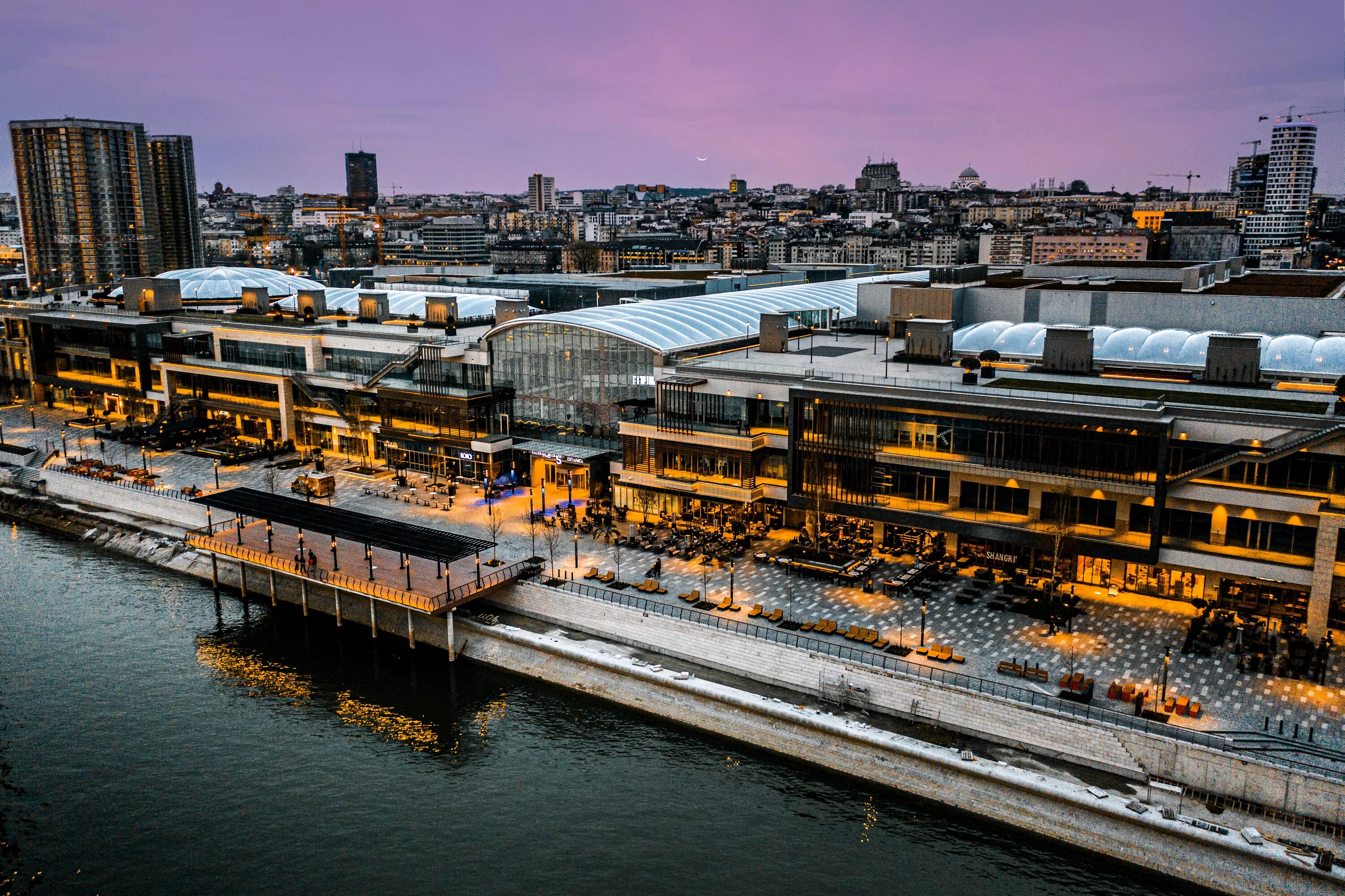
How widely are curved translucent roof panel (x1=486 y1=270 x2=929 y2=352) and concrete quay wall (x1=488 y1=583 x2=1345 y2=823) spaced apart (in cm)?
2514

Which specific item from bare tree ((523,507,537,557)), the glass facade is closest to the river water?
bare tree ((523,507,537,557))

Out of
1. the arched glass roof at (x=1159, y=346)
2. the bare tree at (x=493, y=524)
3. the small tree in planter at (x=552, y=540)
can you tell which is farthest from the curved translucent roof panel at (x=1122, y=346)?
the bare tree at (x=493, y=524)

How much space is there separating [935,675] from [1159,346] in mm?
36316

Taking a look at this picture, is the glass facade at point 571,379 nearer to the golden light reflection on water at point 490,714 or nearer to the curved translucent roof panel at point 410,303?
the curved translucent roof panel at point 410,303

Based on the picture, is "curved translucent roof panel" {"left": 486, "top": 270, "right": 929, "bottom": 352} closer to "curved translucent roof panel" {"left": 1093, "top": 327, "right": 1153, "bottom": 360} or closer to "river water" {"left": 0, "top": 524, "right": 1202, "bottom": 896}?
"curved translucent roof panel" {"left": 1093, "top": 327, "right": 1153, "bottom": 360}

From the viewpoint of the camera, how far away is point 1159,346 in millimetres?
68312

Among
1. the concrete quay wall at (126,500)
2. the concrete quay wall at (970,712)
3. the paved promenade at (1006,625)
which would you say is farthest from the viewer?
the concrete quay wall at (126,500)

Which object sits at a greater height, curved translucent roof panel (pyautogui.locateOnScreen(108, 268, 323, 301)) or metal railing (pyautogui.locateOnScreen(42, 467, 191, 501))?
curved translucent roof panel (pyautogui.locateOnScreen(108, 268, 323, 301))

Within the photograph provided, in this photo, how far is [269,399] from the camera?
331 feet

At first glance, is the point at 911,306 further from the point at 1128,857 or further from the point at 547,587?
the point at 1128,857

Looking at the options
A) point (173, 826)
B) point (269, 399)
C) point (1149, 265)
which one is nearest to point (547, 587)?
point (173, 826)

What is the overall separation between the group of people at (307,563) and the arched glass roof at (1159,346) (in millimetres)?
49001

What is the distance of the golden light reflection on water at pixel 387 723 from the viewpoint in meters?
49.3

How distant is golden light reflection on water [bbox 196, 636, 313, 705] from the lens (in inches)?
2152
